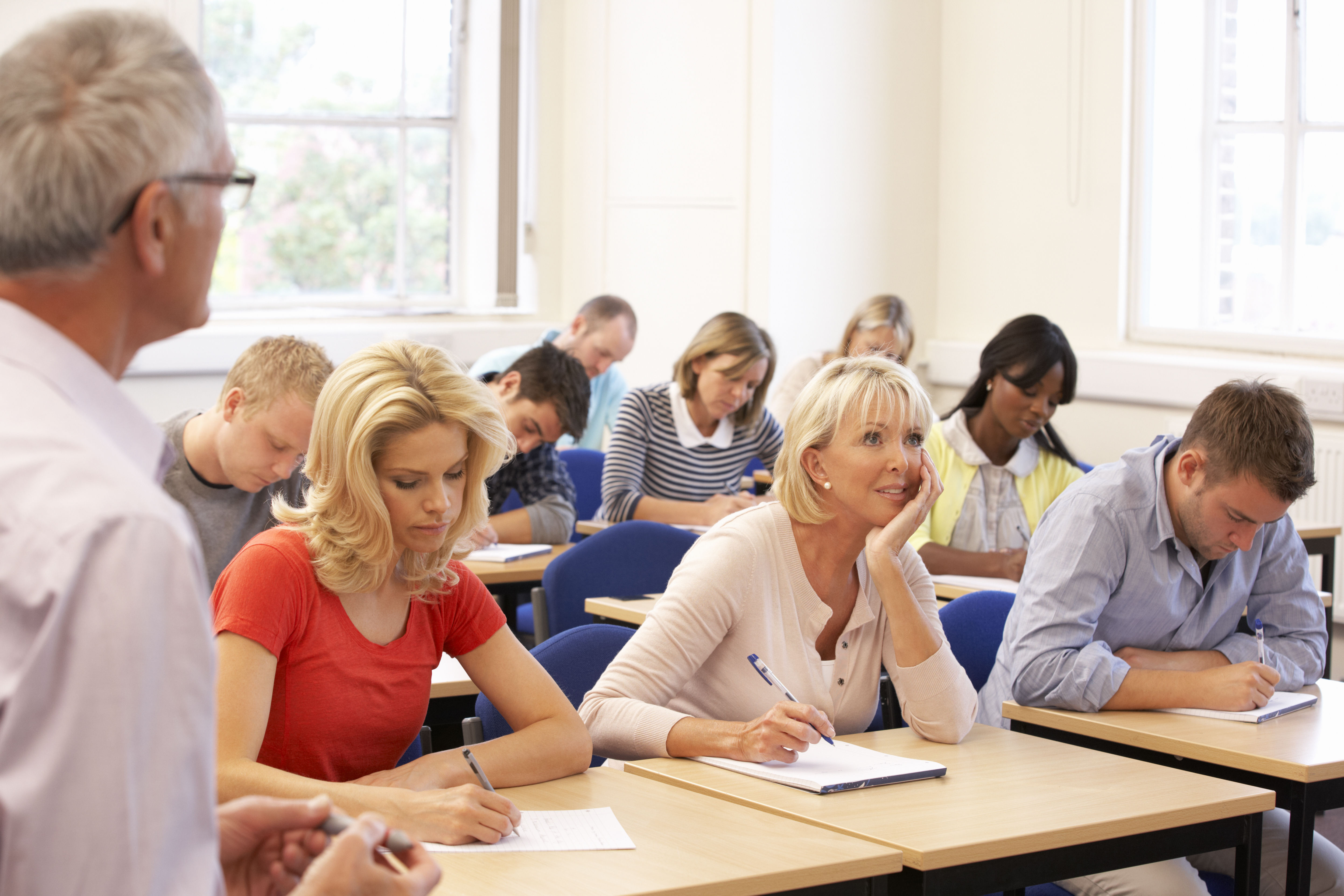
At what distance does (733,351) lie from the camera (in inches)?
183

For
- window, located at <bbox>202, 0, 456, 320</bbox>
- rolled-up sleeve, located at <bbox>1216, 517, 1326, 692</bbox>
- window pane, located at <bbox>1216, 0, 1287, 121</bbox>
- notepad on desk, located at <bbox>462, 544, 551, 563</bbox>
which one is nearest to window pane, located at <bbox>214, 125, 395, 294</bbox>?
window, located at <bbox>202, 0, 456, 320</bbox>

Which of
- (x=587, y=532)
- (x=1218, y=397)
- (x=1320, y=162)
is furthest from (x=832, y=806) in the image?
(x=1320, y=162)

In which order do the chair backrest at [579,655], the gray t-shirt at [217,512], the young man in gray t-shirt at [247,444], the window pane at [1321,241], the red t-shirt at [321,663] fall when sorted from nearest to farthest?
the red t-shirt at [321,663] < the chair backrest at [579,655] < the young man in gray t-shirt at [247,444] < the gray t-shirt at [217,512] < the window pane at [1321,241]

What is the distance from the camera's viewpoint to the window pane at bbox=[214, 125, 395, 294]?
22.1ft

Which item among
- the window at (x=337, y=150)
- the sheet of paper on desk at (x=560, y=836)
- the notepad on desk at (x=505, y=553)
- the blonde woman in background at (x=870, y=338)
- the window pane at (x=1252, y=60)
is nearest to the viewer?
the sheet of paper on desk at (x=560, y=836)

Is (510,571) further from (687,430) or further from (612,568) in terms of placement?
(687,430)

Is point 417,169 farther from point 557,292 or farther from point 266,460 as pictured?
point 266,460

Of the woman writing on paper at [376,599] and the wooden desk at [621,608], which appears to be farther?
the wooden desk at [621,608]

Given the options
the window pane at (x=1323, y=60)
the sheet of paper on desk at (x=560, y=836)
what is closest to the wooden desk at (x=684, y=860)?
the sheet of paper on desk at (x=560, y=836)

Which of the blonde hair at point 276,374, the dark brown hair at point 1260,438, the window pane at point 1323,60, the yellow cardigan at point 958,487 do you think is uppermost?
the window pane at point 1323,60

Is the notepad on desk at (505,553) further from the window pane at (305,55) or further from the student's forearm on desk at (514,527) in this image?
the window pane at (305,55)

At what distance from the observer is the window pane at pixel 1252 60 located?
19.1 ft

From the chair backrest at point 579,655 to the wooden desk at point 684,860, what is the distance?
0.51 meters

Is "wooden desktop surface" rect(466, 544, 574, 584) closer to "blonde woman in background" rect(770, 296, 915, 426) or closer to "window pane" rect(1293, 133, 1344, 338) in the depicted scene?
"blonde woman in background" rect(770, 296, 915, 426)
